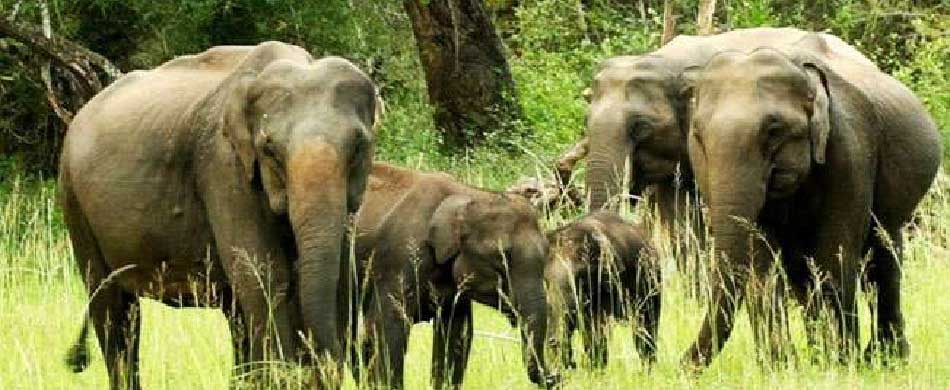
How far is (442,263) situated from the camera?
34.7ft

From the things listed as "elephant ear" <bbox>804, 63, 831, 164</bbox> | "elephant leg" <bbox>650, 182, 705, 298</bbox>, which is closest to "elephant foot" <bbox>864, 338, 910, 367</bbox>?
"elephant ear" <bbox>804, 63, 831, 164</bbox>

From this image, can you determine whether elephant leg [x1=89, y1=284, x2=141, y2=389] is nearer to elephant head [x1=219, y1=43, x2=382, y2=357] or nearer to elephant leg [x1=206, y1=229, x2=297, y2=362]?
elephant leg [x1=206, y1=229, x2=297, y2=362]

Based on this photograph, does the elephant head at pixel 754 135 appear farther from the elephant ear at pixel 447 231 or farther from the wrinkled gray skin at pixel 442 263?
the elephant ear at pixel 447 231

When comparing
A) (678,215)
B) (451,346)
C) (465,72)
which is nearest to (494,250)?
(451,346)

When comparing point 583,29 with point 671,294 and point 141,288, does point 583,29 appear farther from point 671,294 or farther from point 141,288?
point 141,288

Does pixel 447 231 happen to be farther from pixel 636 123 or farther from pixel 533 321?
pixel 636 123

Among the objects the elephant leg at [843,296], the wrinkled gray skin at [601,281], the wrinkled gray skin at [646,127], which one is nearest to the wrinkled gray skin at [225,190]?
the wrinkled gray skin at [601,281]

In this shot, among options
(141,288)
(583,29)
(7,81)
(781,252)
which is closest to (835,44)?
(781,252)

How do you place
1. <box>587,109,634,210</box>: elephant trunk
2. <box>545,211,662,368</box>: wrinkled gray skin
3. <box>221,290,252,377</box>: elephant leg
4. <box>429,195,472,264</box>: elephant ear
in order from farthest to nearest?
<box>587,109,634,210</box>: elephant trunk → <box>545,211,662,368</box>: wrinkled gray skin → <box>429,195,472,264</box>: elephant ear → <box>221,290,252,377</box>: elephant leg

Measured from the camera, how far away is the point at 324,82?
909 cm

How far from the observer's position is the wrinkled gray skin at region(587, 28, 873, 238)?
48.5 ft

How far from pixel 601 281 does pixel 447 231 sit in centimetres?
167

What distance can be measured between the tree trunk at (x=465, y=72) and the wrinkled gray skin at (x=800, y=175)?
1055 centimetres

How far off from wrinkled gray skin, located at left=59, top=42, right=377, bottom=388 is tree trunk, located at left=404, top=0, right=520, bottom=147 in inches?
436
